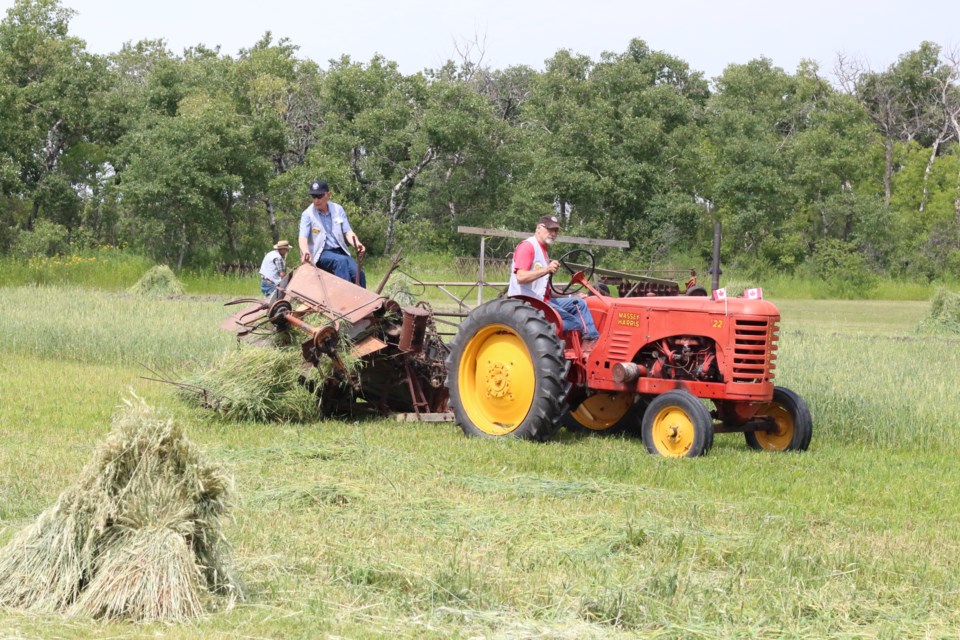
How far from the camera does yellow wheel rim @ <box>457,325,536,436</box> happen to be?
9.99 m

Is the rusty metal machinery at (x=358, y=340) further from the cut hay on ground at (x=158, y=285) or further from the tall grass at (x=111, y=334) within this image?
the cut hay on ground at (x=158, y=285)

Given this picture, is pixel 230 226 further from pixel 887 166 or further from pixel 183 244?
pixel 887 166

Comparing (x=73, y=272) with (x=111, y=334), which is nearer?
(x=111, y=334)

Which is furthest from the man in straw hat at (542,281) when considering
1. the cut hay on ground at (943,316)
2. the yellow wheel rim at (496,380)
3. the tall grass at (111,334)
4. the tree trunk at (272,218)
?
the tree trunk at (272,218)

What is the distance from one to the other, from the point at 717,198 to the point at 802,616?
38.8m

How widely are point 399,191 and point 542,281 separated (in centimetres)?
3036

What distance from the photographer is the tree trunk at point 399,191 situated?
3900 cm

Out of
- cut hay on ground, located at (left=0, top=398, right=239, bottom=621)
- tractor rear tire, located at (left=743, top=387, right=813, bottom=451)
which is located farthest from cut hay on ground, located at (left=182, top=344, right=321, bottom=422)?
cut hay on ground, located at (left=0, top=398, right=239, bottom=621)

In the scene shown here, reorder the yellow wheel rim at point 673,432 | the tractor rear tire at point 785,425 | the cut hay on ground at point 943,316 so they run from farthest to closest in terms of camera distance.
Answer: the cut hay on ground at point 943,316, the tractor rear tire at point 785,425, the yellow wheel rim at point 673,432

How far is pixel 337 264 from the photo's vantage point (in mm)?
11484

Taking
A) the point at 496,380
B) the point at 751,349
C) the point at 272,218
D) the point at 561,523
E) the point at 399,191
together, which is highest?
the point at 399,191

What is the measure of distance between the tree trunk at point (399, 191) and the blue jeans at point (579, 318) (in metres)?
29.0

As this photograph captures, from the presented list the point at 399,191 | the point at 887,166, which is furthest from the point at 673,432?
the point at 887,166

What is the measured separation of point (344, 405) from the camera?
35.8 feet
